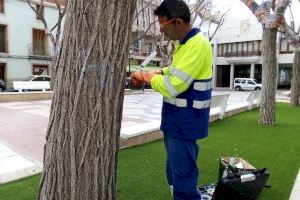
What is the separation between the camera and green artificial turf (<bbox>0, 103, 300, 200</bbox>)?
3697 mm

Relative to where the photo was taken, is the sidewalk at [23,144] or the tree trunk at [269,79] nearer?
the sidewalk at [23,144]

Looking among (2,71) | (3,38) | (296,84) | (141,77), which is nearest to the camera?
(141,77)

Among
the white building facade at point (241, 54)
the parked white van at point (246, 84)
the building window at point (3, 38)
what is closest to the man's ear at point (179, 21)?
the building window at point (3, 38)

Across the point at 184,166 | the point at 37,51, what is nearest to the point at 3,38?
the point at 37,51

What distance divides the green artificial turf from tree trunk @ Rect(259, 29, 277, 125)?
2.59ft

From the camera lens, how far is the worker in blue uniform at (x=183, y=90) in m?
2.58

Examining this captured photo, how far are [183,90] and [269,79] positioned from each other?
6.97 m

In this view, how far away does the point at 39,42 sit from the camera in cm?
3441

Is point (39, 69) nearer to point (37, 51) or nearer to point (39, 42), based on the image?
point (37, 51)

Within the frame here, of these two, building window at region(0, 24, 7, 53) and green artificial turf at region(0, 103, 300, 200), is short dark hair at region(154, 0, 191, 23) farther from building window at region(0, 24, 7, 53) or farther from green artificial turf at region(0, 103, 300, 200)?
building window at region(0, 24, 7, 53)

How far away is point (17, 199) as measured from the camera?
136 inches

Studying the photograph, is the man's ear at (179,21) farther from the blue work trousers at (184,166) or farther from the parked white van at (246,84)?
the parked white van at (246,84)

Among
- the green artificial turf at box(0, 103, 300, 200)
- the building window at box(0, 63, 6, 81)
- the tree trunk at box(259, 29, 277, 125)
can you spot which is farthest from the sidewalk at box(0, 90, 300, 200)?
the building window at box(0, 63, 6, 81)

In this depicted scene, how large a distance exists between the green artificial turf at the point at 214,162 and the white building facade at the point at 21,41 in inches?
1098
